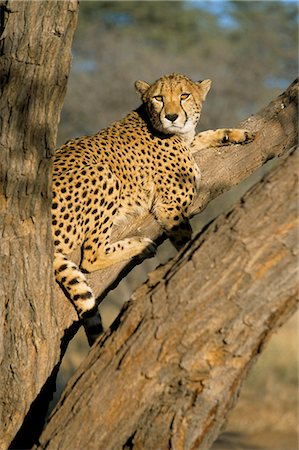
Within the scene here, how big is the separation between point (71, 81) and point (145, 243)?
33.6 feet

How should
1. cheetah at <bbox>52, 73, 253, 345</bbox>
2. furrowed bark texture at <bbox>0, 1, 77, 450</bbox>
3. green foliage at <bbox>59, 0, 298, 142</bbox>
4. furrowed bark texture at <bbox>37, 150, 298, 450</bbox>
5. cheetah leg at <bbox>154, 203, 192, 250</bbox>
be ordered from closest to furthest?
furrowed bark texture at <bbox>37, 150, 298, 450</bbox>
furrowed bark texture at <bbox>0, 1, 77, 450</bbox>
cheetah at <bbox>52, 73, 253, 345</bbox>
cheetah leg at <bbox>154, 203, 192, 250</bbox>
green foliage at <bbox>59, 0, 298, 142</bbox>

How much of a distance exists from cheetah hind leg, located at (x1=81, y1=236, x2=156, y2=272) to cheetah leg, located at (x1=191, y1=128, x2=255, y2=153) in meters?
0.58

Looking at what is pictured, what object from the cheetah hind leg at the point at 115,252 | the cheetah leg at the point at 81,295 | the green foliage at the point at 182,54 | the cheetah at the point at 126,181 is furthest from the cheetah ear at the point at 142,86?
the green foliage at the point at 182,54

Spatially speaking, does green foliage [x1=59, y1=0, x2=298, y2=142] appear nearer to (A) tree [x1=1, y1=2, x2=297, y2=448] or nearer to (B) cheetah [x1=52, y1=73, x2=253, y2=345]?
(B) cheetah [x1=52, y1=73, x2=253, y2=345]

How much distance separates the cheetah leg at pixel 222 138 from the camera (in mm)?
3795

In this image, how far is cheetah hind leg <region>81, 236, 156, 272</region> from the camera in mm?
3432

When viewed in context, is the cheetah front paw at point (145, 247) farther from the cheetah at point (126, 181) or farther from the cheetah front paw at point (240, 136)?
the cheetah front paw at point (240, 136)

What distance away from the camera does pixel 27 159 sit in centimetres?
Result: 262

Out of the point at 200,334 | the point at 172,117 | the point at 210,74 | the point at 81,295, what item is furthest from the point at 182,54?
the point at 200,334

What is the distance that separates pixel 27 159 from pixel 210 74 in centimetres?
1106

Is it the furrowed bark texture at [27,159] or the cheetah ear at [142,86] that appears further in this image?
the cheetah ear at [142,86]

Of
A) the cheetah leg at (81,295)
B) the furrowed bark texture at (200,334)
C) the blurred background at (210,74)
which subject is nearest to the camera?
the furrowed bark texture at (200,334)

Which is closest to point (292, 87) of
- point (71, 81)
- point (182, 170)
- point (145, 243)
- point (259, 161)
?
point (259, 161)

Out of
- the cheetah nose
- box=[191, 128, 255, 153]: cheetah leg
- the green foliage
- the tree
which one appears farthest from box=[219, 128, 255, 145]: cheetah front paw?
the green foliage
